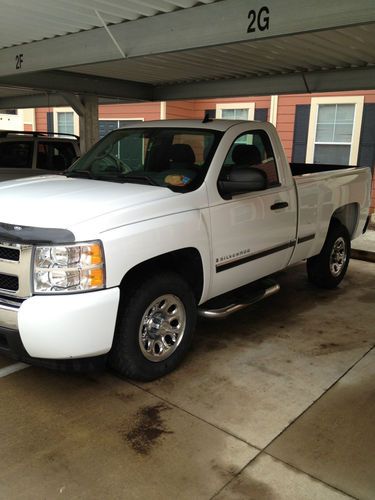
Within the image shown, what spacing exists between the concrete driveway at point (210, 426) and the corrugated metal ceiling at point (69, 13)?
10.4ft

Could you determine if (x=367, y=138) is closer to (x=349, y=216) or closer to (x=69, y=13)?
(x=349, y=216)

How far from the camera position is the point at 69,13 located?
4871 millimetres

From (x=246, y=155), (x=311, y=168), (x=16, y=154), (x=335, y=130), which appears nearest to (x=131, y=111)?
(x=335, y=130)

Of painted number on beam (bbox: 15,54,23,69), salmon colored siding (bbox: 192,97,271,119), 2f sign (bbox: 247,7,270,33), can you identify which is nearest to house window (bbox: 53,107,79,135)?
salmon colored siding (bbox: 192,97,271,119)

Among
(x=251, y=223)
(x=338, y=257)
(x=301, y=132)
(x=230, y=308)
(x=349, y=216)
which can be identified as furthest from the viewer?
(x=301, y=132)

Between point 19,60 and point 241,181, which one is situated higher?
point 19,60

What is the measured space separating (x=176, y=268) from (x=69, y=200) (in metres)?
1.05

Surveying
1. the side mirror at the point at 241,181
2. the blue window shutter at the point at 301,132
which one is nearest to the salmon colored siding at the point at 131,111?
the blue window shutter at the point at 301,132

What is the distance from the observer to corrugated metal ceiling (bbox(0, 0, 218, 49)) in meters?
4.48

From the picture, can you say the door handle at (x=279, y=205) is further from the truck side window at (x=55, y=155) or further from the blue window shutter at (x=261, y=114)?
the blue window shutter at (x=261, y=114)

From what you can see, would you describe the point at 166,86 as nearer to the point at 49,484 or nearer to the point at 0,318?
the point at 0,318

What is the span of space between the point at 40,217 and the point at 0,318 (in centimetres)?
72

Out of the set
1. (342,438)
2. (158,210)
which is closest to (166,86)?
(158,210)

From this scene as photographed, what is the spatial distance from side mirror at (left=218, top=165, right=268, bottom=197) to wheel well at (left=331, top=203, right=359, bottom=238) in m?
2.42
